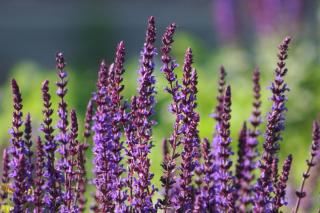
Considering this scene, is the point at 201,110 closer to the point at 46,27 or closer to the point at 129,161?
the point at 129,161

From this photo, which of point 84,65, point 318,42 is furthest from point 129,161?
point 84,65

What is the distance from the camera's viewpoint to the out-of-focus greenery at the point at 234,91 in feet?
27.5

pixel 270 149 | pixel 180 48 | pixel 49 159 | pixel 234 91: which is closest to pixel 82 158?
pixel 49 159

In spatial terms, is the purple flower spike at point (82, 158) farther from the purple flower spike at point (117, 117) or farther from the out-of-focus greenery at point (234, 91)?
the out-of-focus greenery at point (234, 91)

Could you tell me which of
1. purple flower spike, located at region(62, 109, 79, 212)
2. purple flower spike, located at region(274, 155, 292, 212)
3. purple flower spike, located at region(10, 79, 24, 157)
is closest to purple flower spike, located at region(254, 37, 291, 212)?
purple flower spike, located at region(274, 155, 292, 212)

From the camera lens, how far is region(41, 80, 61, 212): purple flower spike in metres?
3.29

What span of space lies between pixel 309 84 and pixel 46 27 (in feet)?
38.1

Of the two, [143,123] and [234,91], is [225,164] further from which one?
[234,91]

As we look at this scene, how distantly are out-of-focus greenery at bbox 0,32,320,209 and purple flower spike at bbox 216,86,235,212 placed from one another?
154 inches

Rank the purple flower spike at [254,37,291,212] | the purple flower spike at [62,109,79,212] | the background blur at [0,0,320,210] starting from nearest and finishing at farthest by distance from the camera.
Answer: the purple flower spike at [254,37,291,212] < the purple flower spike at [62,109,79,212] < the background blur at [0,0,320,210]

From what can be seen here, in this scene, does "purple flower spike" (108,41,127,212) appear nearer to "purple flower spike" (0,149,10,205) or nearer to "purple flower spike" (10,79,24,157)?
"purple flower spike" (10,79,24,157)

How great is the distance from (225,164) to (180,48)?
710 centimetres

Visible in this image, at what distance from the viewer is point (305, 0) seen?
10945mm

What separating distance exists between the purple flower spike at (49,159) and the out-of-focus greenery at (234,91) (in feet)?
12.7
